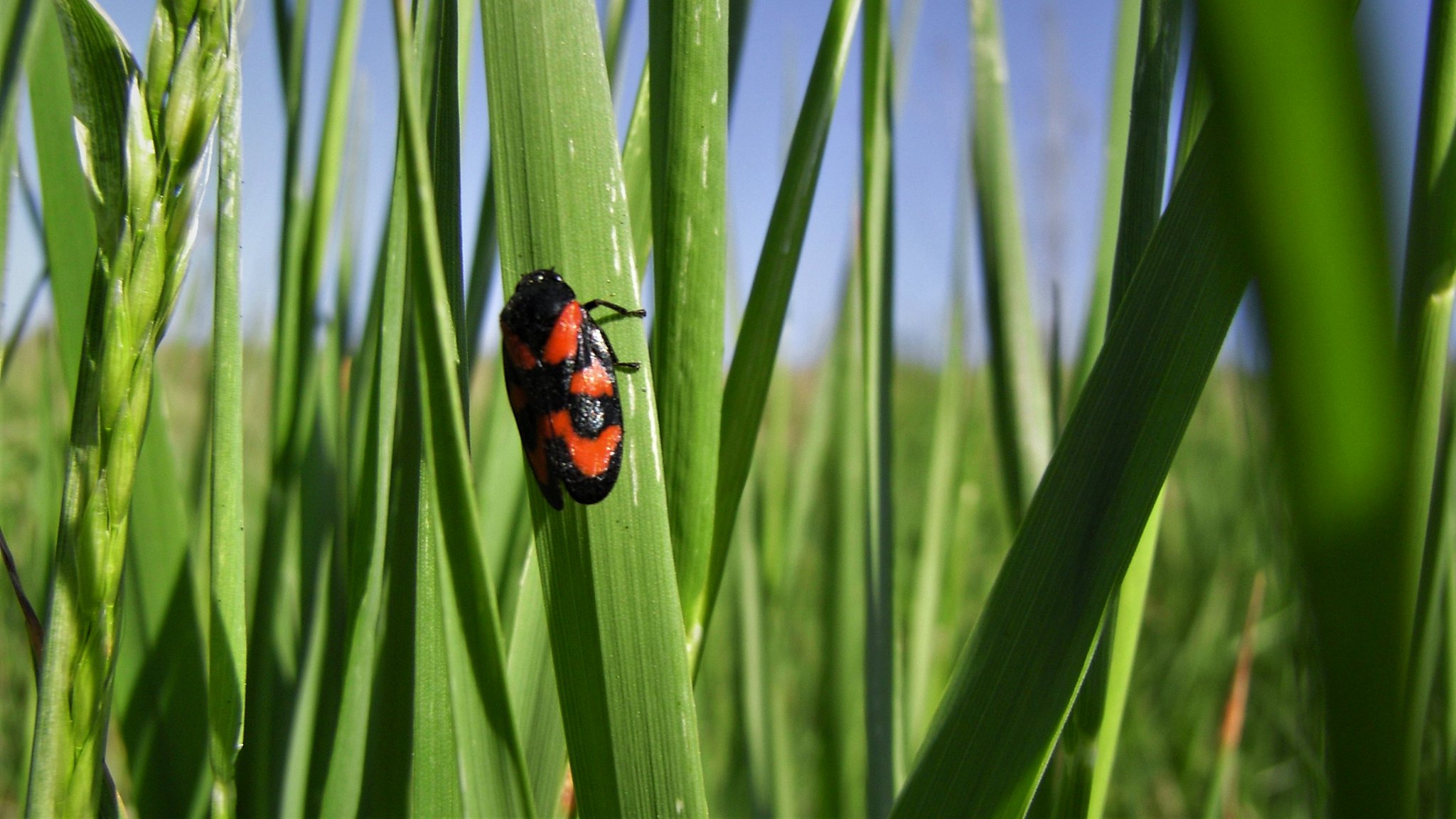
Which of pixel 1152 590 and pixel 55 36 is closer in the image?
pixel 55 36

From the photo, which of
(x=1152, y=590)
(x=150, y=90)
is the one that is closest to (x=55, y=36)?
(x=150, y=90)

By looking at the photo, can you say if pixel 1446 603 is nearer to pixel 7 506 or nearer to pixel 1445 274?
pixel 1445 274

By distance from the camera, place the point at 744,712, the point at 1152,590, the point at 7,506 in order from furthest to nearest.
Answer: the point at 1152,590 → the point at 7,506 → the point at 744,712

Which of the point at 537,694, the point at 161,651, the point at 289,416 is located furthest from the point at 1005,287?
the point at 161,651

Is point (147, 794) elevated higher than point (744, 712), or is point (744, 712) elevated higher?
point (147, 794)

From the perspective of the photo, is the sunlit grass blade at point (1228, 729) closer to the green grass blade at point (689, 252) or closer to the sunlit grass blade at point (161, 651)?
the green grass blade at point (689, 252)

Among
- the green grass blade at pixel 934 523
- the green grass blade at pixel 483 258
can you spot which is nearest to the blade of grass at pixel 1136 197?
the green grass blade at pixel 483 258

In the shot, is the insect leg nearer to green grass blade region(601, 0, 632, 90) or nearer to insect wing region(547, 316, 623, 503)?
insect wing region(547, 316, 623, 503)
